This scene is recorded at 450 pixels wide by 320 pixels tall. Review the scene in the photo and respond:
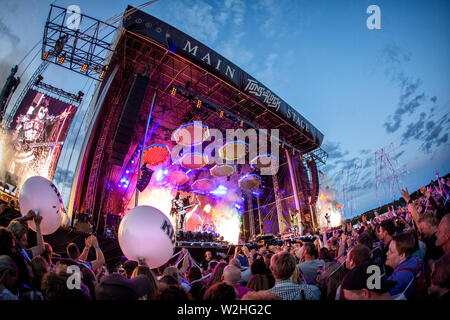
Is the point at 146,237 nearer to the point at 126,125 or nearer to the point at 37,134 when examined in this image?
the point at 126,125

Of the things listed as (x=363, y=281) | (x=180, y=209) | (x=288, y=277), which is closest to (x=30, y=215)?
(x=288, y=277)

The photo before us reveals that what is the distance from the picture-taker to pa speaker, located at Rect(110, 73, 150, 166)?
721cm

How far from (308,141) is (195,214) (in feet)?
27.7

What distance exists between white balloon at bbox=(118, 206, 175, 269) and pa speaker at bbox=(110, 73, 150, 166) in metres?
4.59

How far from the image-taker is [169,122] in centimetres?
1320

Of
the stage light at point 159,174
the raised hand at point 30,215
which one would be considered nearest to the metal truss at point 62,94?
the stage light at point 159,174

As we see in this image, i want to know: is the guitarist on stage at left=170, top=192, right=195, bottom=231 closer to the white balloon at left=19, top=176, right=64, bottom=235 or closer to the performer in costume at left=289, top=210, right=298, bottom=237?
the performer in costume at left=289, top=210, right=298, bottom=237

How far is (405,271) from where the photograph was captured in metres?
1.82

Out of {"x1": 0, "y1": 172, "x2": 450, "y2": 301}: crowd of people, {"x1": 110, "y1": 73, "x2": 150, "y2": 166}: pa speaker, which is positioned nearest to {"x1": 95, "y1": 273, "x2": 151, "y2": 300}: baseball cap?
{"x1": 0, "y1": 172, "x2": 450, "y2": 301}: crowd of people

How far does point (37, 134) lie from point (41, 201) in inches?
391
